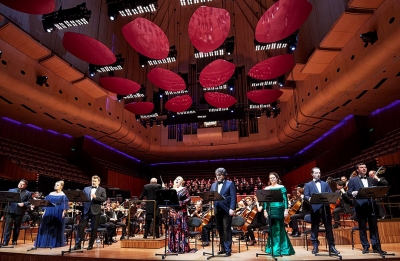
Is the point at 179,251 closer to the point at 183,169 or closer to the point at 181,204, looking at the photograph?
the point at 181,204

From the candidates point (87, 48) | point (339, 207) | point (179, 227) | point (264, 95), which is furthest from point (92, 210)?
point (264, 95)

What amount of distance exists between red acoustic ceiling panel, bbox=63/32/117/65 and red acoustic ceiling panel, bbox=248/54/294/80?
501 centimetres

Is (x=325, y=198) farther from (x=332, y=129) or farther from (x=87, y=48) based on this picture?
(x=332, y=129)

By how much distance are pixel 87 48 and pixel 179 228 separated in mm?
6182

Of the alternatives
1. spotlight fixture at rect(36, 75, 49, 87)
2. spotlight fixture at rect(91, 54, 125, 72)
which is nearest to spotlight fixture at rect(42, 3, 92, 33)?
spotlight fixture at rect(36, 75, 49, 87)

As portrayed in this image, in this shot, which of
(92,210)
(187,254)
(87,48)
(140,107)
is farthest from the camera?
(140,107)

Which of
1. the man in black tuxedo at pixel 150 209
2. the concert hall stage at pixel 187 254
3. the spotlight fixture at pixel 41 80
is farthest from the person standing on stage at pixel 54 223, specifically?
the spotlight fixture at pixel 41 80

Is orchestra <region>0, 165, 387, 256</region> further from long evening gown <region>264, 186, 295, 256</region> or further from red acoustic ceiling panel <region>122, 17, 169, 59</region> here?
red acoustic ceiling panel <region>122, 17, 169, 59</region>

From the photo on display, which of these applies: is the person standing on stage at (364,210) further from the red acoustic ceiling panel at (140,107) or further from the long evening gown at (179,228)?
the red acoustic ceiling panel at (140,107)

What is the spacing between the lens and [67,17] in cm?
850

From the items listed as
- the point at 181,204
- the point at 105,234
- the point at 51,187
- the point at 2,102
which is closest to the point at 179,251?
the point at 181,204

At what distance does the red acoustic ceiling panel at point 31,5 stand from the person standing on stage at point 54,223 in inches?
166

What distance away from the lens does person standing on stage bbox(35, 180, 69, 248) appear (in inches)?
241

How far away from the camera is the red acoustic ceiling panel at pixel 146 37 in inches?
316
